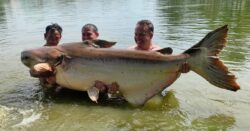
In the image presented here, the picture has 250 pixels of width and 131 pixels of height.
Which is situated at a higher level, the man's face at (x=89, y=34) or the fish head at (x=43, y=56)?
the man's face at (x=89, y=34)

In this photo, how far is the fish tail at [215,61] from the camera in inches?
210

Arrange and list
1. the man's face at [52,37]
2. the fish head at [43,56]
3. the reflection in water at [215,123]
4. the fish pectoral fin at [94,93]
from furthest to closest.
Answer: the man's face at [52,37], the fish head at [43,56], the fish pectoral fin at [94,93], the reflection in water at [215,123]

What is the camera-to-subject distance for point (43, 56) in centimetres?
629

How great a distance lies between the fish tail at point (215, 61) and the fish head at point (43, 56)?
230 cm

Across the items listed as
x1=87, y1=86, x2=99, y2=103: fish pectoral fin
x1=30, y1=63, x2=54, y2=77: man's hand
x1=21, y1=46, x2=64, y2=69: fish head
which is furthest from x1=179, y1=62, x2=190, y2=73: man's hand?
x1=30, y1=63, x2=54, y2=77: man's hand

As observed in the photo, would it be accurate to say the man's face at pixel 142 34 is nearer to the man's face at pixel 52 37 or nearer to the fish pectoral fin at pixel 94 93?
the fish pectoral fin at pixel 94 93

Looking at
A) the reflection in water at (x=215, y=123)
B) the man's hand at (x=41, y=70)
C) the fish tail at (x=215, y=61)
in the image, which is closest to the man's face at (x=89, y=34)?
the man's hand at (x=41, y=70)

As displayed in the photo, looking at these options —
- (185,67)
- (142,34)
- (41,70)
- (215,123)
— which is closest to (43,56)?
(41,70)

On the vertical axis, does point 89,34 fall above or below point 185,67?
above

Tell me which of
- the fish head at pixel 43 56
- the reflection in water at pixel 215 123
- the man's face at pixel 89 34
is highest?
the man's face at pixel 89 34

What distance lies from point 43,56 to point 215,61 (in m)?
2.79

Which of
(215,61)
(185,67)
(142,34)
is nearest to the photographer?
(215,61)

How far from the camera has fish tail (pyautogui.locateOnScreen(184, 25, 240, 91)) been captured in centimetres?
534

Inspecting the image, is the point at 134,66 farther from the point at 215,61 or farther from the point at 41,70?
the point at 41,70
